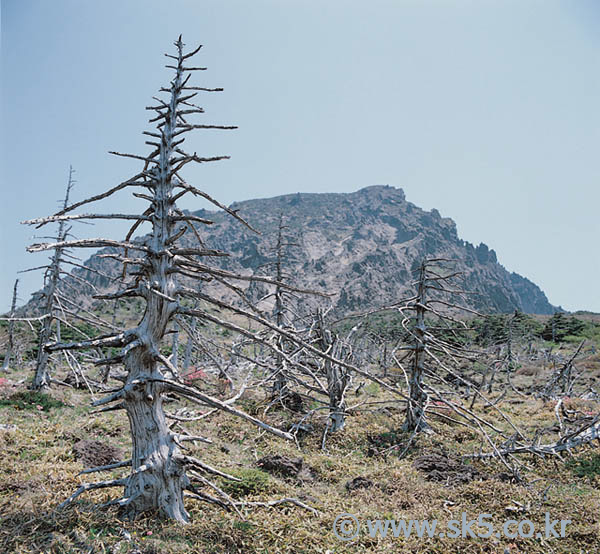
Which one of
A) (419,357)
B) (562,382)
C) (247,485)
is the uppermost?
(419,357)

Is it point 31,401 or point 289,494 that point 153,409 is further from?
point 31,401

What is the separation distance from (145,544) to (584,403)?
1878 centimetres

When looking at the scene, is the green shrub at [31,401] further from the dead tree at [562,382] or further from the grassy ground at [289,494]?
the dead tree at [562,382]

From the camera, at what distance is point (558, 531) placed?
593 centimetres

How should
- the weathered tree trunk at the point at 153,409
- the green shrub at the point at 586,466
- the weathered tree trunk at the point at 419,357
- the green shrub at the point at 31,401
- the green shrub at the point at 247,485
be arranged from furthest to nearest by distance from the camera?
the green shrub at the point at 31,401, the weathered tree trunk at the point at 419,357, the green shrub at the point at 586,466, the green shrub at the point at 247,485, the weathered tree trunk at the point at 153,409

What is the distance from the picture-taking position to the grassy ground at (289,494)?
4.53 meters

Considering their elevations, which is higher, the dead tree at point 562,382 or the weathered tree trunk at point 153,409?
the weathered tree trunk at point 153,409

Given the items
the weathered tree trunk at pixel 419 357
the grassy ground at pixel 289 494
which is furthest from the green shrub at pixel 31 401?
the weathered tree trunk at pixel 419 357

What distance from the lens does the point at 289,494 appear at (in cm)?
687

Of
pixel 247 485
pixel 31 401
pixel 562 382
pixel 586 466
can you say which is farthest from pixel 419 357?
pixel 31 401

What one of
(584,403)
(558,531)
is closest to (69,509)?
(558,531)

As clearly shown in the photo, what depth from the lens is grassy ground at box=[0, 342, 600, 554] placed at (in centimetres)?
453

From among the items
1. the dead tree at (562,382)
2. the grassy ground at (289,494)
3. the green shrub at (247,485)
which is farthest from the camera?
the dead tree at (562,382)

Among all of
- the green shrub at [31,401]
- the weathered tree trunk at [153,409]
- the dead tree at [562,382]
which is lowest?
the green shrub at [31,401]
